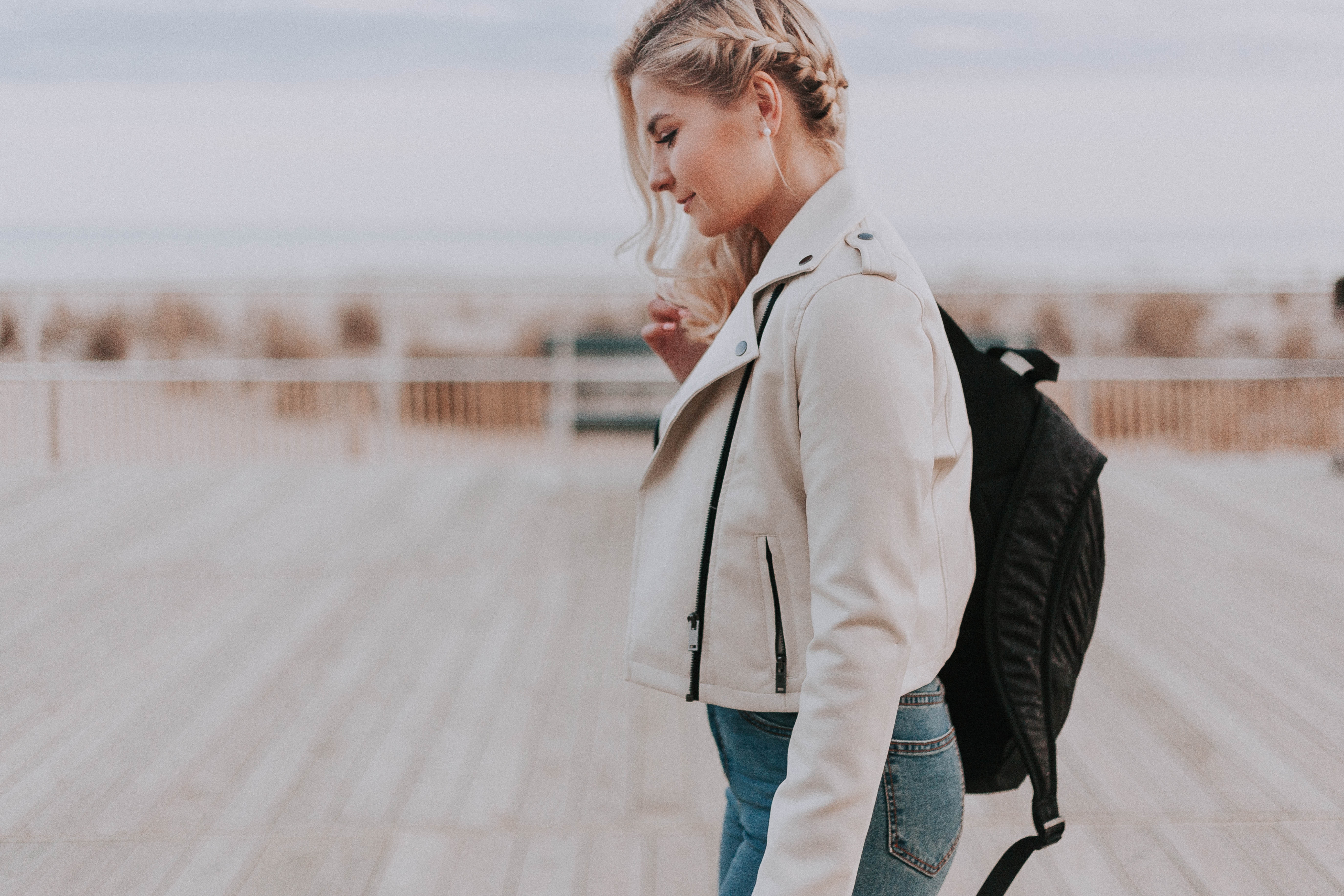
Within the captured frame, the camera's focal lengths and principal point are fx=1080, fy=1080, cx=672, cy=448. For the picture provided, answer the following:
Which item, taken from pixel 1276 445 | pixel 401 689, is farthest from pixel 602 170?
pixel 401 689

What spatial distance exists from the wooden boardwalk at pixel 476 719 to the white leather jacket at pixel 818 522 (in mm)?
1263

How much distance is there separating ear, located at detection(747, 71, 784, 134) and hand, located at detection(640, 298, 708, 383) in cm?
44

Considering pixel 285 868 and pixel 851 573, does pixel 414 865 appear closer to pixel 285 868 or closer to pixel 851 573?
pixel 285 868

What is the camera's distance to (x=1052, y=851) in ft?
7.30

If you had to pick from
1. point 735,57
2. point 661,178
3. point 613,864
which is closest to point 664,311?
point 661,178

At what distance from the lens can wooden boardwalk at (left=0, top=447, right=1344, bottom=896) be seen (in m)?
2.18

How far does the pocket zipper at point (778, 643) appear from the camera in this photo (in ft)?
3.16

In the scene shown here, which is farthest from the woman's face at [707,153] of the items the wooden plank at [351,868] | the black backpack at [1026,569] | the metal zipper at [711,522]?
the wooden plank at [351,868]

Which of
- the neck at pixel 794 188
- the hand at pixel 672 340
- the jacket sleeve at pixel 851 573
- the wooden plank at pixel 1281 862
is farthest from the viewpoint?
the wooden plank at pixel 1281 862

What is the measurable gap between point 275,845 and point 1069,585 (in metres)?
1.80

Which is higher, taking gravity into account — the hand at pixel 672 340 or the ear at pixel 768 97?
the ear at pixel 768 97

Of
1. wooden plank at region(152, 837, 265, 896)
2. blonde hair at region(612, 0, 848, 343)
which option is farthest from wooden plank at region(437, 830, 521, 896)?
blonde hair at region(612, 0, 848, 343)

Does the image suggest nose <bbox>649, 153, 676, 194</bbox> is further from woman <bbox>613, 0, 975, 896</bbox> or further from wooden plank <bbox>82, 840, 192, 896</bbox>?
wooden plank <bbox>82, 840, 192, 896</bbox>

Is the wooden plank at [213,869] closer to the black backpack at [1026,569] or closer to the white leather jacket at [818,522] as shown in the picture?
the white leather jacket at [818,522]
